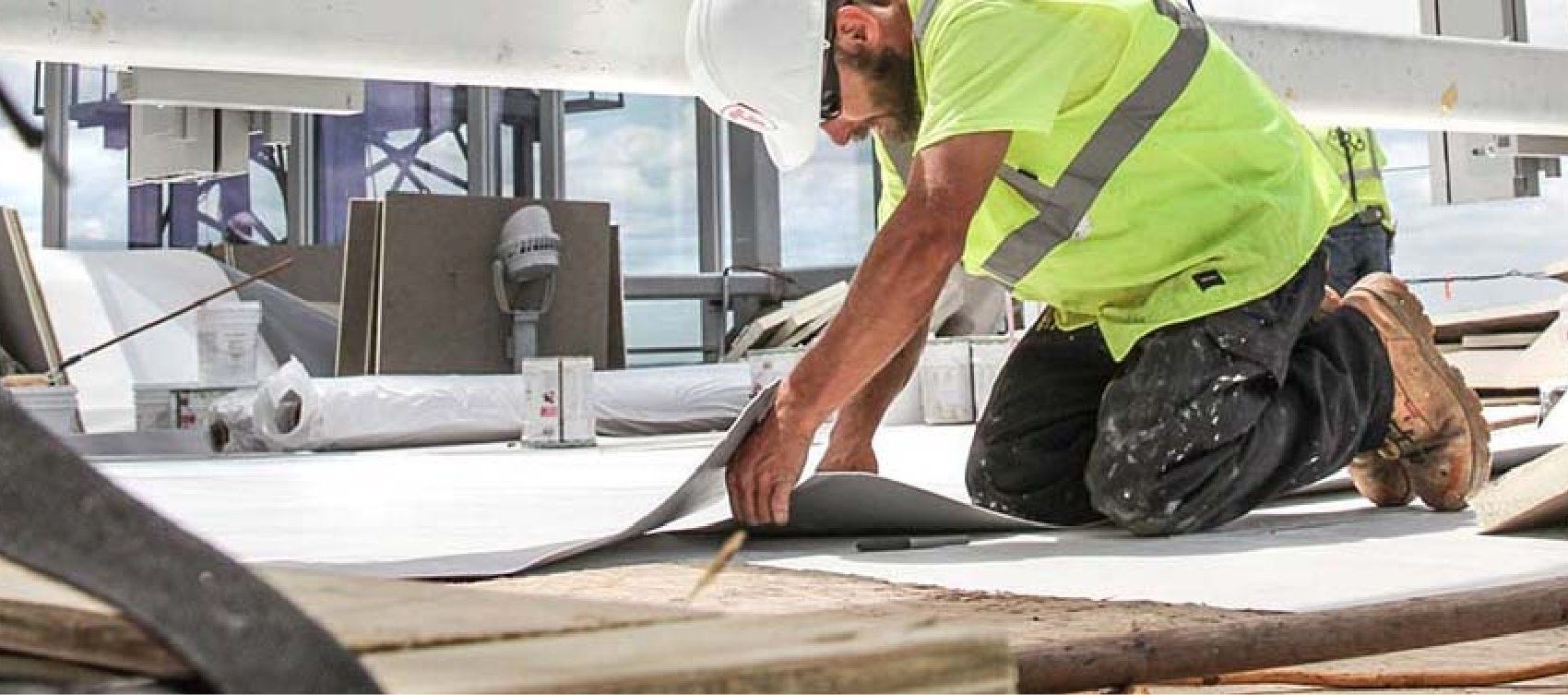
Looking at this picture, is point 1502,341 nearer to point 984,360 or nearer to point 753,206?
point 984,360

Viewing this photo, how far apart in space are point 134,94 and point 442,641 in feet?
8.62

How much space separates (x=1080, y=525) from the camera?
2.42 metres

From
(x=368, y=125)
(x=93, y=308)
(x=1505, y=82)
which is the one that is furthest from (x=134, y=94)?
(x=368, y=125)

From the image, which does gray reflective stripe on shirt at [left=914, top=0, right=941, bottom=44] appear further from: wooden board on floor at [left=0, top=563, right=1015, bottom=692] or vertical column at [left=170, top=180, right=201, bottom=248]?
vertical column at [left=170, top=180, right=201, bottom=248]

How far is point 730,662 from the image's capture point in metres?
0.56

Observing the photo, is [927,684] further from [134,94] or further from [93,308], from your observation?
[93,308]

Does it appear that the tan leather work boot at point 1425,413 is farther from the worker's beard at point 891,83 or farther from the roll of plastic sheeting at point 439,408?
the roll of plastic sheeting at point 439,408

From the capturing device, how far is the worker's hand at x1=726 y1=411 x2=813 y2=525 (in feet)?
6.40

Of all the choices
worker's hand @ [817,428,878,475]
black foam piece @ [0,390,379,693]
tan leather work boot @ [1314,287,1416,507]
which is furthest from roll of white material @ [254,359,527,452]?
black foam piece @ [0,390,379,693]

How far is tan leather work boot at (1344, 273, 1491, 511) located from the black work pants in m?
0.04

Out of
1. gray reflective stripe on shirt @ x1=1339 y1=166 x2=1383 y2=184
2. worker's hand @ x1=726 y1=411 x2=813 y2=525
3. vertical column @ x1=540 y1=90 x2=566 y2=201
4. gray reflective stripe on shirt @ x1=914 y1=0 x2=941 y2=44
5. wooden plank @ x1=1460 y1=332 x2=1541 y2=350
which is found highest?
vertical column @ x1=540 y1=90 x2=566 y2=201

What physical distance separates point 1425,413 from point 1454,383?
7 centimetres

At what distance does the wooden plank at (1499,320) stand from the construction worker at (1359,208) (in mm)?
1123

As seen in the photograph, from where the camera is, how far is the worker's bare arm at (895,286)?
6.26ft
